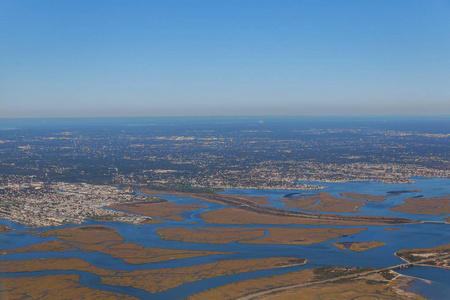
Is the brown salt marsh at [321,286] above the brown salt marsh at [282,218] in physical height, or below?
below

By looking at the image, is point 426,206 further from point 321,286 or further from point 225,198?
point 321,286

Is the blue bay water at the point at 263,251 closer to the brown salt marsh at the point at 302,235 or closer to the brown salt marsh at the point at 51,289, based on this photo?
the brown salt marsh at the point at 51,289

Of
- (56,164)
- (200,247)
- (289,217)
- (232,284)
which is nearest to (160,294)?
(232,284)

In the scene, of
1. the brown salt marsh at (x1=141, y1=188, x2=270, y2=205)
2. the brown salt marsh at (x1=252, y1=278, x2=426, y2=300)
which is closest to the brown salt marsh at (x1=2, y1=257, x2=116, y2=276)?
the brown salt marsh at (x1=252, y1=278, x2=426, y2=300)

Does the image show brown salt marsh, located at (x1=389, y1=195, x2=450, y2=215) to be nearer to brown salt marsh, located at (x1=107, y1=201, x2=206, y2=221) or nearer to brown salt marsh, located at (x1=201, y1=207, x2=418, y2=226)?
brown salt marsh, located at (x1=201, y1=207, x2=418, y2=226)

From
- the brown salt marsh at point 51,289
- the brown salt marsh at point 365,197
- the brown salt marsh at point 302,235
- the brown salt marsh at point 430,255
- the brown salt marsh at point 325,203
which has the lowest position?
the brown salt marsh at point 51,289

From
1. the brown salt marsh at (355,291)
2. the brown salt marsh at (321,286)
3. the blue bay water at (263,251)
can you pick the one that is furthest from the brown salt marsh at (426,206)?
the brown salt marsh at (355,291)
